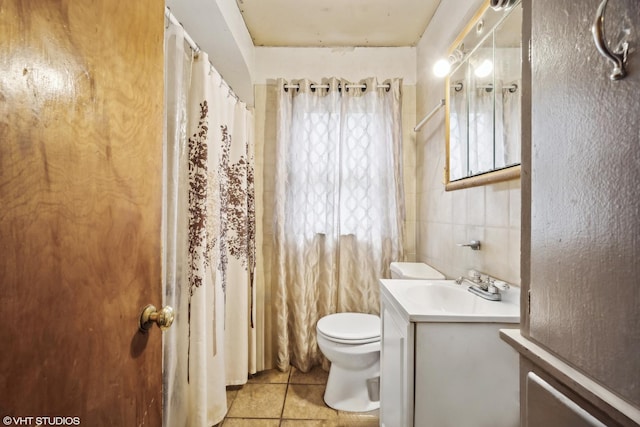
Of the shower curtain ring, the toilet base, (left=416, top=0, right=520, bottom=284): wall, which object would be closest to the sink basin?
(left=416, top=0, right=520, bottom=284): wall

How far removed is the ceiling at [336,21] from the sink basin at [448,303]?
64.3 inches

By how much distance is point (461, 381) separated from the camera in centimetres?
91

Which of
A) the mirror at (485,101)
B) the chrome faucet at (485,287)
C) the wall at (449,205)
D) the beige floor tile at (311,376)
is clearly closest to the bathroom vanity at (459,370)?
the chrome faucet at (485,287)

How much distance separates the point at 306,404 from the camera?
171 cm

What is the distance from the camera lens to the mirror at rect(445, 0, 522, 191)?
109 centimetres

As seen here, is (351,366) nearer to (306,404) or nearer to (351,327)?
(351,327)

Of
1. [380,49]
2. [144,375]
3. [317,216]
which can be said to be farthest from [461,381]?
[380,49]

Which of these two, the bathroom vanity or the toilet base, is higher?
the bathroom vanity

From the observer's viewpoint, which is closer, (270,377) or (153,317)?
(153,317)

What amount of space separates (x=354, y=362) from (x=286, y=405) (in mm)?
506

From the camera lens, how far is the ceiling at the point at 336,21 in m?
1.73

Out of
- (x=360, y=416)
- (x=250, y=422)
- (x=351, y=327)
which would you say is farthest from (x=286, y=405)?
(x=351, y=327)

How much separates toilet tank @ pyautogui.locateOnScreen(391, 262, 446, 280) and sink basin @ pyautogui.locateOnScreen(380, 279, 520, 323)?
0.23 metres

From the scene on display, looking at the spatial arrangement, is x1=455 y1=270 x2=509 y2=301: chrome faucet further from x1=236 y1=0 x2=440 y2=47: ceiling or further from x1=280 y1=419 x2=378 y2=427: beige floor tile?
x1=236 y1=0 x2=440 y2=47: ceiling
